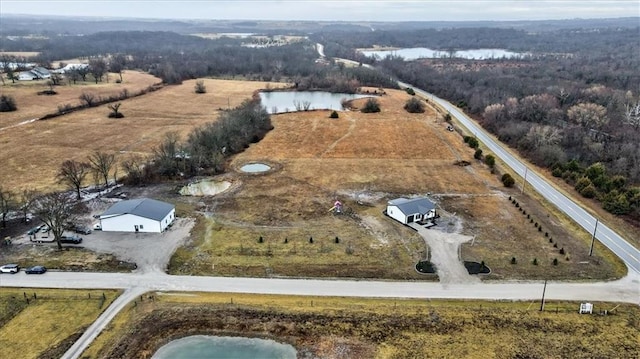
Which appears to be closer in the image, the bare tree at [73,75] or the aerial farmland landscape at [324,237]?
the aerial farmland landscape at [324,237]

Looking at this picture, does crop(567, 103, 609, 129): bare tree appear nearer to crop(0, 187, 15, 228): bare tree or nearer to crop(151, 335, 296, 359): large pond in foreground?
crop(151, 335, 296, 359): large pond in foreground

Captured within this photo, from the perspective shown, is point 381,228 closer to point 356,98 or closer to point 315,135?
point 315,135

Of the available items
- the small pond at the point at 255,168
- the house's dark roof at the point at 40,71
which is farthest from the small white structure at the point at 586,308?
the house's dark roof at the point at 40,71

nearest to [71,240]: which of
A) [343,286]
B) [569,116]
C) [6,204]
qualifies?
[6,204]

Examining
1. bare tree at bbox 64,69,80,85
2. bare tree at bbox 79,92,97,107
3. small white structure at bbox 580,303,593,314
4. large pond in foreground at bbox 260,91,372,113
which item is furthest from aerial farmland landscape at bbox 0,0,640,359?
bare tree at bbox 64,69,80,85

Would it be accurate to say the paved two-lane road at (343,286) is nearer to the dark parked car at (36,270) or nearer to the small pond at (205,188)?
the dark parked car at (36,270)

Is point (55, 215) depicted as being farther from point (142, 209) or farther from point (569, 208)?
point (569, 208)
